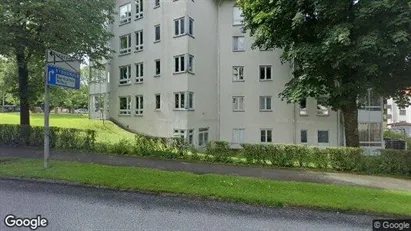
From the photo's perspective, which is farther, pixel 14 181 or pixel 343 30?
pixel 343 30

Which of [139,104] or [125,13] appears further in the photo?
[125,13]

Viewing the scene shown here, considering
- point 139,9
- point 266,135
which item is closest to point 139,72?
point 139,9

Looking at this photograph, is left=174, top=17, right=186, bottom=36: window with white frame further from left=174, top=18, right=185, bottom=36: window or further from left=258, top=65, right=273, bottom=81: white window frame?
left=258, top=65, right=273, bottom=81: white window frame

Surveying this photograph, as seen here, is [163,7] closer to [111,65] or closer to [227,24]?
[227,24]

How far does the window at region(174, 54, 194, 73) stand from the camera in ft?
67.2

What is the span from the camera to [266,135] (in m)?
24.5

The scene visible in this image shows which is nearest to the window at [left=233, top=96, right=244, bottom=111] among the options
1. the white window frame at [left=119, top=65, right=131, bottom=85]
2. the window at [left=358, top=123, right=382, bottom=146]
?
the white window frame at [left=119, top=65, right=131, bottom=85]

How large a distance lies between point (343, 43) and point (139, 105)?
16.8 metres

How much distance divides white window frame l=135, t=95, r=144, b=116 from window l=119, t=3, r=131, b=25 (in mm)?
7431

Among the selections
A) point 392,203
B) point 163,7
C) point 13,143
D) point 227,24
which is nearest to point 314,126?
point 227,24

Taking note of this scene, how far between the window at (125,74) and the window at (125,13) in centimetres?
437

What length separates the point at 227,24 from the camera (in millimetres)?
25516

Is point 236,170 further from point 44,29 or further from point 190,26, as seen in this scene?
point 190,26

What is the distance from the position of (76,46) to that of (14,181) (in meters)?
8.74
